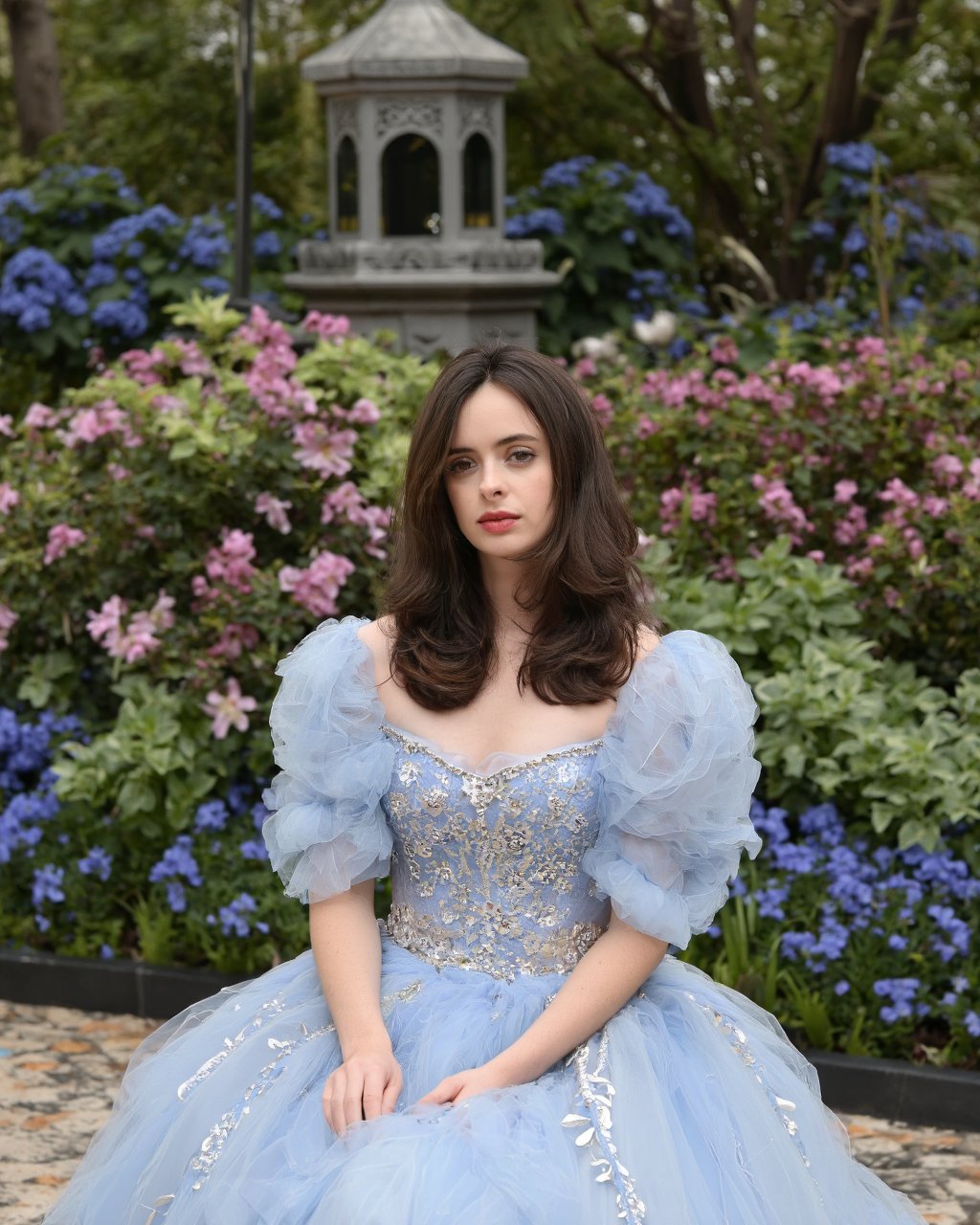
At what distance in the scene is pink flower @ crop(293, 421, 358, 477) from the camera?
4012 mm

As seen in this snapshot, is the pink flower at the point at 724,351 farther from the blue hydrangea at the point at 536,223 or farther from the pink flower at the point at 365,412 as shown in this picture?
the blue hydrangea at the point at 536,223

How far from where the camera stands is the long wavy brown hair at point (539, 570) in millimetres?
2156

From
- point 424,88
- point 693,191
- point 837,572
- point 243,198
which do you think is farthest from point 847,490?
point 693,191

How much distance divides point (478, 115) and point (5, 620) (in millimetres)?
2714

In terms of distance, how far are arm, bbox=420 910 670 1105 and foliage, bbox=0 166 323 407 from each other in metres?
4.47

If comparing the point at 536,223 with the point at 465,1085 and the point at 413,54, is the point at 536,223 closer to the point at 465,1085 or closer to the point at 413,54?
the point at 413,54

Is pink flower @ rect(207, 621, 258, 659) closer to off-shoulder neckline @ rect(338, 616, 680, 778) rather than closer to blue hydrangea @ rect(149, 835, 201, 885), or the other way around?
blue hydrangea @ rect(149, 835, 201, 885)

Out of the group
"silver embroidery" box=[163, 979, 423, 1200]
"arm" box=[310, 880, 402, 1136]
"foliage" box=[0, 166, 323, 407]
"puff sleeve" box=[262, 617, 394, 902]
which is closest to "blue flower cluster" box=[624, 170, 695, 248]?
"foliage" box=[0, 166, 323, 407]

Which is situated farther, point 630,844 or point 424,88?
Result: point 424,88

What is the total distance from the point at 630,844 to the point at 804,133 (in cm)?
Result: 706

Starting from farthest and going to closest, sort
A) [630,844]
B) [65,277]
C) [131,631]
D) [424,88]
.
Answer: [65,277] < [424,88] < [131,631] < [630,844]

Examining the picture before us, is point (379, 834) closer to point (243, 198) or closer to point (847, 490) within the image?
point (847, 490)

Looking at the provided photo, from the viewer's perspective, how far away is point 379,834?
7.29 ft

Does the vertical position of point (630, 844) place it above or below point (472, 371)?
below
